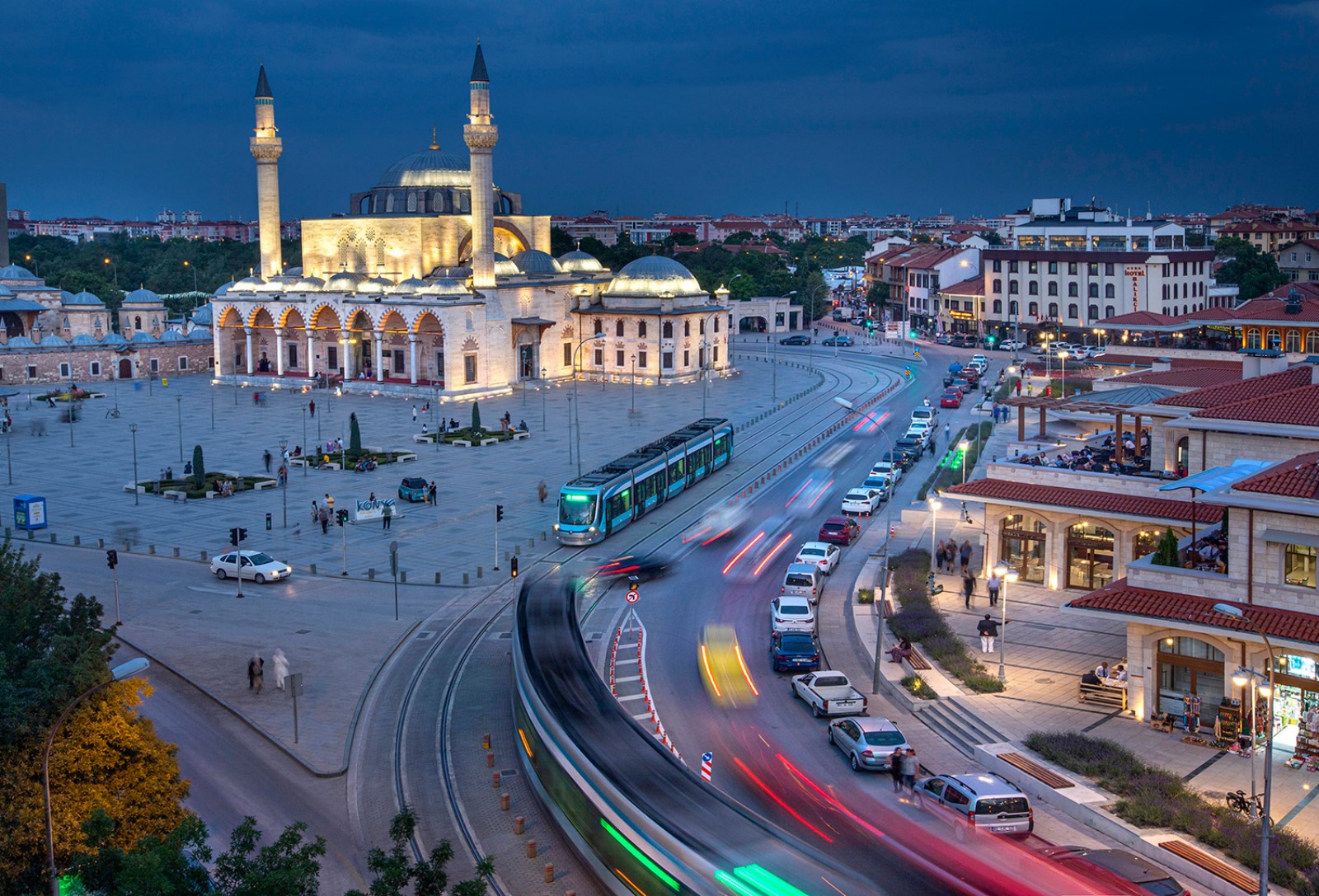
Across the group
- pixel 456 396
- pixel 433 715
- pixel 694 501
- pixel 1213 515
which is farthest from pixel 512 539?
pixel 456 396

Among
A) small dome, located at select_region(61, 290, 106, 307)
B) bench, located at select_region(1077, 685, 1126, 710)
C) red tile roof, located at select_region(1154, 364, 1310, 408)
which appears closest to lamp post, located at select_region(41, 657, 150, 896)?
bench, located at select_region(1077, 685, 1126, 710)

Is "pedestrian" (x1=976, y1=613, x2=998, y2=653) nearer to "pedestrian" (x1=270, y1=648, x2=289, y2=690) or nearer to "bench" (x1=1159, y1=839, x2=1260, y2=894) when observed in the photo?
"bench" (x1=1159, y1=839, x2=1260, y2=894)

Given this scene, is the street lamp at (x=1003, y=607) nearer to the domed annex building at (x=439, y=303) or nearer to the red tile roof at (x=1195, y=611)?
the red tile roof at (x=1195, y=611)

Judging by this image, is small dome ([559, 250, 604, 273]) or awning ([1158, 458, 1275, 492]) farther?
small dome ([559, 250, 604, 273])

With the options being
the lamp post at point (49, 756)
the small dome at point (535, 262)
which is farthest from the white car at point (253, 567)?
the small dome at point (535, 262)

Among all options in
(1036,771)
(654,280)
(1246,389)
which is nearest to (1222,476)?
(1036,771)

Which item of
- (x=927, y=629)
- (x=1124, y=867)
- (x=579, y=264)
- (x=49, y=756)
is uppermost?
(x=579, y=264)

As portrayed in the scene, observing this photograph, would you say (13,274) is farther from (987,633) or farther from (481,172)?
(987,633)
